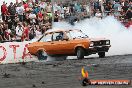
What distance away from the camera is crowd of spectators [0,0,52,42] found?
2445cm

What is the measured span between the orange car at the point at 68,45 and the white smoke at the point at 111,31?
9.52ft

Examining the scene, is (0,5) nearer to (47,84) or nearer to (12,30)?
(12,30)

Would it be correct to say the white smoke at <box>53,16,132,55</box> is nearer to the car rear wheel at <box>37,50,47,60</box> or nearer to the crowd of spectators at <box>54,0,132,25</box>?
the crowd of spectators at <box>54,0,132,25</box>

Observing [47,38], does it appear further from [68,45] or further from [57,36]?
[68,45]

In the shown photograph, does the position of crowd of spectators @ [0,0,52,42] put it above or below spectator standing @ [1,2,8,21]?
below

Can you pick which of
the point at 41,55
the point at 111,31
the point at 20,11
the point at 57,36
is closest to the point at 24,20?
the point at 20,11

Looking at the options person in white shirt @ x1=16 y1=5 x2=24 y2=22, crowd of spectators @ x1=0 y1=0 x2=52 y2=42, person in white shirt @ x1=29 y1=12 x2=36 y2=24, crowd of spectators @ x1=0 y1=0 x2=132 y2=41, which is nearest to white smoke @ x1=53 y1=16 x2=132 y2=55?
crowd of spectators @ x1=0 y1=0 x2=132 y2=41

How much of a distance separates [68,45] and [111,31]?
17.9 feet

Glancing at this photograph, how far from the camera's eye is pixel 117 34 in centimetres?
2630

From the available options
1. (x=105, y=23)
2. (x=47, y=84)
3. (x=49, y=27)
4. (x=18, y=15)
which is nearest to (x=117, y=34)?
(x=105, y=23)

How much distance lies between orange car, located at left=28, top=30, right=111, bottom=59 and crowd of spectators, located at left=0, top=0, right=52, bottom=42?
1.76 m

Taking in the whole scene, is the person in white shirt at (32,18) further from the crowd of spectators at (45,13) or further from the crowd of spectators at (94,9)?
the crowd of spectators at (94,9)

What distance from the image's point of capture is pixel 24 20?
86.3 feet

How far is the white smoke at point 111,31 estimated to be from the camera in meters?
25.2
